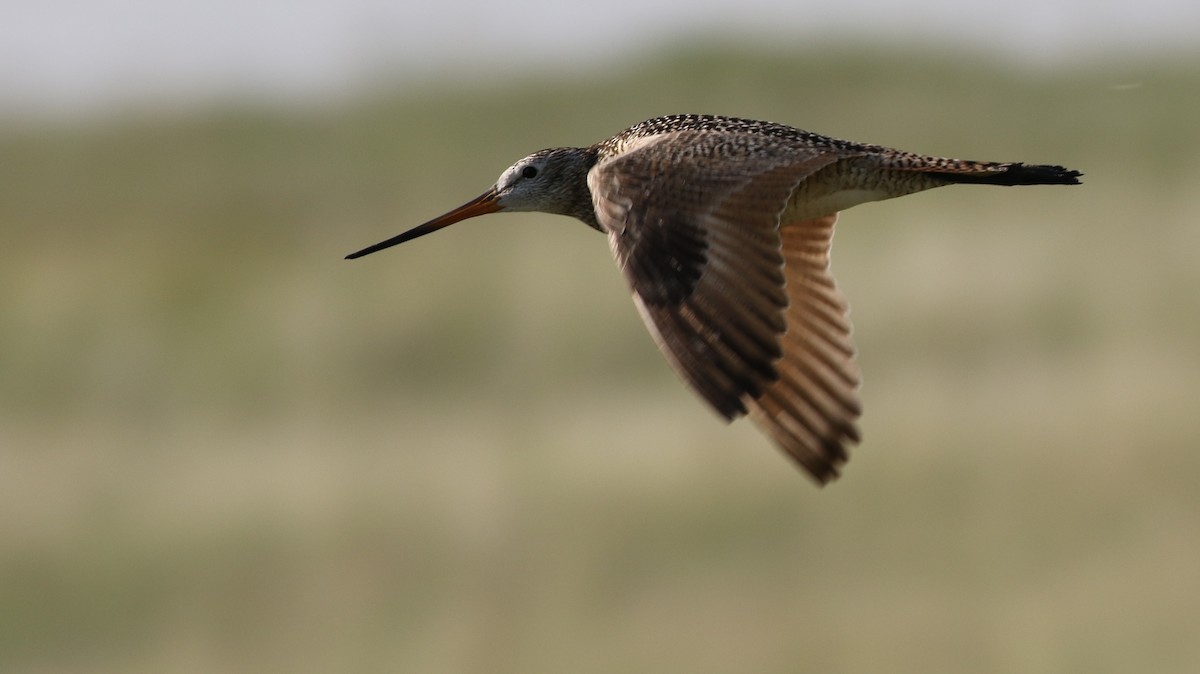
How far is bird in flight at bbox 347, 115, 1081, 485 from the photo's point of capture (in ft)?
16.0

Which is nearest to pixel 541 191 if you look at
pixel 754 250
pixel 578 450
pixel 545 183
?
pixel 545 183

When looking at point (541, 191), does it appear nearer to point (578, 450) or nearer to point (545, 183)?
point (545, 183)

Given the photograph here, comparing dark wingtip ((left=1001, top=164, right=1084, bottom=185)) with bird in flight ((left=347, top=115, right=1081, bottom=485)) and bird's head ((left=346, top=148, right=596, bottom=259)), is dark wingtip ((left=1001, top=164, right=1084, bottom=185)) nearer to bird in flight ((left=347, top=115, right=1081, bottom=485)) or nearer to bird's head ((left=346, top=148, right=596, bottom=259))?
bird in flight ((left=347, top=115, right=1081, bottom=485))

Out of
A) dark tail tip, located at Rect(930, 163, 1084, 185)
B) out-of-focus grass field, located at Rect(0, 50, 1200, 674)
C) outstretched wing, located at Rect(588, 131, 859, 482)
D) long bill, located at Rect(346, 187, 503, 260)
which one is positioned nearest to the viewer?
outstretched wing, located at Rect(588, 131, 859, 482)

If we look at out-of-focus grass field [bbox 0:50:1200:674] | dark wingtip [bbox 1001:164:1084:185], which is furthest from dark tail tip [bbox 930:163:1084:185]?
out-of-focus grass field [bbox 0:50:1200:674]

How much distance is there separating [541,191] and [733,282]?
1.56 m

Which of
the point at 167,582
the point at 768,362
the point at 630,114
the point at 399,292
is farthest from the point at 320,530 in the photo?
the point at 630,114

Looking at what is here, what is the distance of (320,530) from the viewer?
39.6ft

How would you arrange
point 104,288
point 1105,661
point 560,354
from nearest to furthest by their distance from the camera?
point 1105,661 < point 560,354 < point 104,288

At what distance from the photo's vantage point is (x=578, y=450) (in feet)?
41.9

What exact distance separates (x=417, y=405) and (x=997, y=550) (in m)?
5.01

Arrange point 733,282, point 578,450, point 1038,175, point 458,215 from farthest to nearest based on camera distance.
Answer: point 578,450 → point 458,215 → point 1038,175 → point 733,282

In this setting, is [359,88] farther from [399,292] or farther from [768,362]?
[768,362]

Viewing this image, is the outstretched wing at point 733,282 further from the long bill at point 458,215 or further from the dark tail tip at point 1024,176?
the long bill at point 458,215
